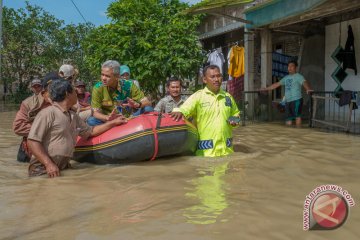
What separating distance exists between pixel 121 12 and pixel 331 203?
11951mm

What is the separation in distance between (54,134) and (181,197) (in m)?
1.73

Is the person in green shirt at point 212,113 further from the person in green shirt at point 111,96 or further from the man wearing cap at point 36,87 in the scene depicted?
the man wearing cap at point 36,87

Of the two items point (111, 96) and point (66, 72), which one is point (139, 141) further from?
point (66, 72)

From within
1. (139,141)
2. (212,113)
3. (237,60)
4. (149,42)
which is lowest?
(139,141)

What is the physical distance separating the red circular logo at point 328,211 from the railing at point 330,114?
6147mm

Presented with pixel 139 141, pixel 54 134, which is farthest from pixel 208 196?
pixel 54 134

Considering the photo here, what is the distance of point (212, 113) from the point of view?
5359mm

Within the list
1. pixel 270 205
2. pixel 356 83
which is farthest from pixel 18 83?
pixel 270 205

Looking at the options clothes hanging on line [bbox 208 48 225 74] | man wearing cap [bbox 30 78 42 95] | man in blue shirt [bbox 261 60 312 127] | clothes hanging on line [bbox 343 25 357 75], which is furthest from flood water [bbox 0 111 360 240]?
clothes hanging on line [bbox 208 48 225 74]

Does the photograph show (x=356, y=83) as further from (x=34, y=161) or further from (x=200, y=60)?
(x=34, y=161)

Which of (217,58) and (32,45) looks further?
(32,45)

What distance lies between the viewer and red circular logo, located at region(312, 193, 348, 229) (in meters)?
2.80

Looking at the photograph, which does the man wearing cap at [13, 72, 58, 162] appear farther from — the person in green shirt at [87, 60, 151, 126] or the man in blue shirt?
the man in blue shirt

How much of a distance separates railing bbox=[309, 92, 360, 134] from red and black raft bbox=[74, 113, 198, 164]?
4644 millimetres
